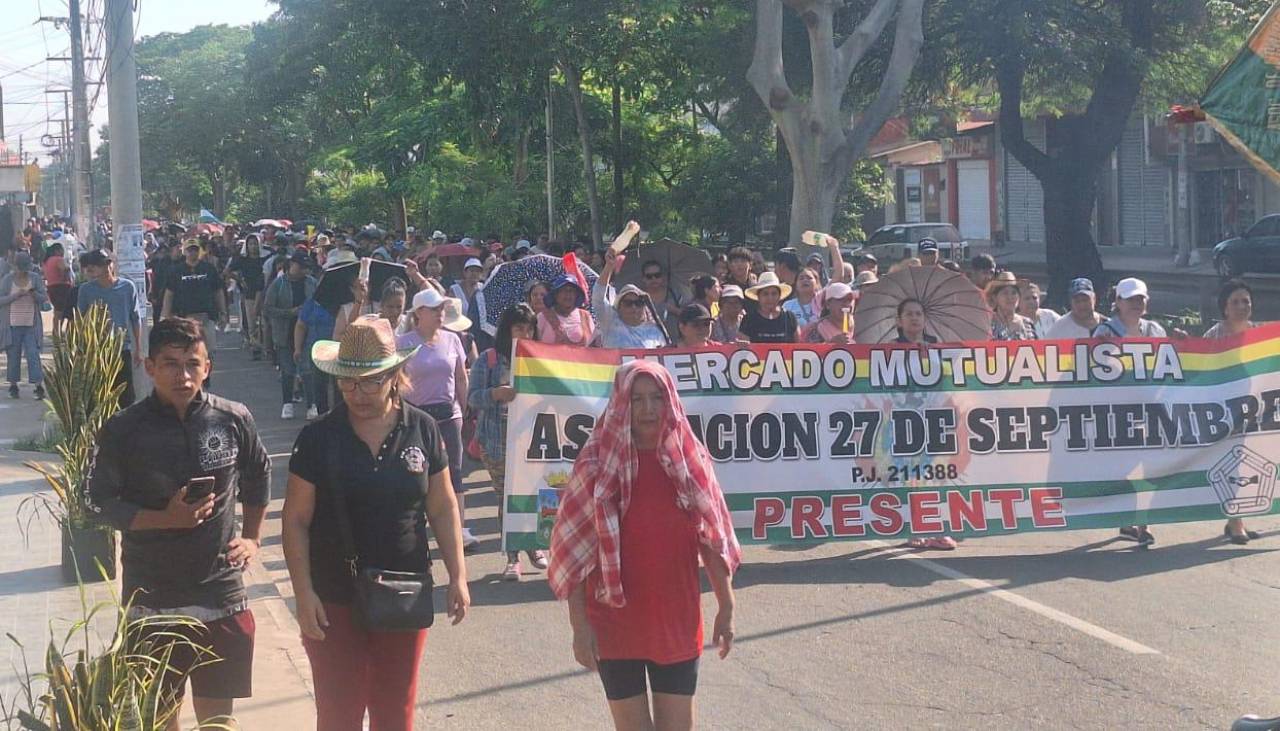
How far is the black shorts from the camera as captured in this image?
187 inches

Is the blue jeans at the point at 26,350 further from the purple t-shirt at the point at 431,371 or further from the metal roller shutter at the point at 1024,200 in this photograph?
the metal roller shutter at the point at 1024,200

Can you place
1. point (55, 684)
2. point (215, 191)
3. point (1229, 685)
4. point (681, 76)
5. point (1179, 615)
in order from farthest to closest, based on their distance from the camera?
point (215, 191) → point (681, 76) → point (1179, 615) → point (1229, 685) → point (55, 684)

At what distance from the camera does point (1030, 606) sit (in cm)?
831

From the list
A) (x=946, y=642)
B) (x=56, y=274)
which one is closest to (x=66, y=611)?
(x=946, y=642)

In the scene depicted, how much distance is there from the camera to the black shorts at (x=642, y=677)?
476cm

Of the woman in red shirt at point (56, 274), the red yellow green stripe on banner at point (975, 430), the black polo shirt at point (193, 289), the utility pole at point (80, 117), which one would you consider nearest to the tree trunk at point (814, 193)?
the black polo shirt at point (193, 289)

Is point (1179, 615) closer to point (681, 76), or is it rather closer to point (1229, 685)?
point (1229, 685)

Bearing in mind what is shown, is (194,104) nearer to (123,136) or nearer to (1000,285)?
(123,136)

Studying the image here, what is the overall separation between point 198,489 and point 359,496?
0.58 metres

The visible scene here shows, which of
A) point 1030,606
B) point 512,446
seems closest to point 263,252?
point 512,446

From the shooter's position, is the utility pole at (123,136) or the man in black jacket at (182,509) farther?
the utility pole at (123,136)

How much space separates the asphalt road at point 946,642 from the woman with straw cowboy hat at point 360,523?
1.75m

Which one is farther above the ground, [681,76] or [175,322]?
[681,76]

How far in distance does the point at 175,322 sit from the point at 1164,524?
7.04m
